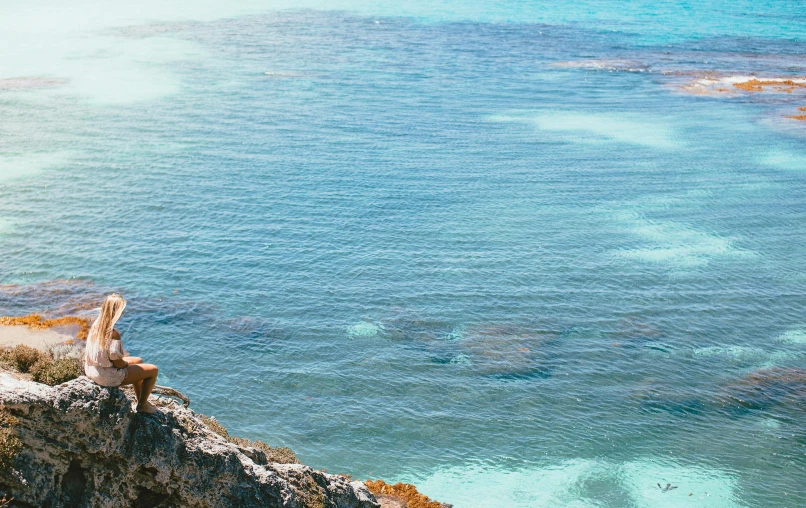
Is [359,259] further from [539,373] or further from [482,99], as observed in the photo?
[482,99]

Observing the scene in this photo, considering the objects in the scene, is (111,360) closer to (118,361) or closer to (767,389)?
(118,361)

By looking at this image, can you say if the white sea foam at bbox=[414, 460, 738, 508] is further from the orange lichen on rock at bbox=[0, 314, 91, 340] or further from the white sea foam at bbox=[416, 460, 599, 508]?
the orange lichen on rock at bbox=[0, 314, 91, 340]

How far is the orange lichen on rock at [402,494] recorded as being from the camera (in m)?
30.7

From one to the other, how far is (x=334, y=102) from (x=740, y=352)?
2036 inches

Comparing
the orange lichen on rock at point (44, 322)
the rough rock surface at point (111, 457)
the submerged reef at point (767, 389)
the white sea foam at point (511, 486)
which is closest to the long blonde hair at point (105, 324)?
the rough rock surface at point (111, 457)

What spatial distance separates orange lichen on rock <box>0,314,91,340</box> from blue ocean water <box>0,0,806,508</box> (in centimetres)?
140

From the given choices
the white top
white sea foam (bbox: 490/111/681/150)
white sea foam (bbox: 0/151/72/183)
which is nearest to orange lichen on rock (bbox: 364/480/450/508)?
the white top

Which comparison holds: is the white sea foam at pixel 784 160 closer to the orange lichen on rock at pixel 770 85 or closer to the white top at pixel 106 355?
the orange lichen on rock at pixel 770 85

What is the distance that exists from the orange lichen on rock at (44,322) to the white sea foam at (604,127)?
47406 mm

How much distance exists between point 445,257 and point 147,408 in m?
33.8

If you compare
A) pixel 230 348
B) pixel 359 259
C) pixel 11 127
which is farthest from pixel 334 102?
pixel 230 348

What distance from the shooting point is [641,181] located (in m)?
64.1

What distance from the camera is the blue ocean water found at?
35.6m

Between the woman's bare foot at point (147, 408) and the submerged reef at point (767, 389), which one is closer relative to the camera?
the woman's bare foot at point (147, 408)
